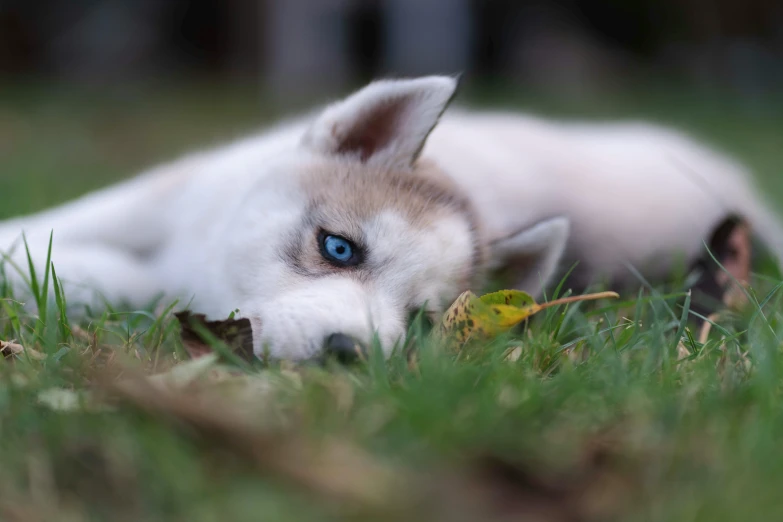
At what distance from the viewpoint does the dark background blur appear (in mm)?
10219

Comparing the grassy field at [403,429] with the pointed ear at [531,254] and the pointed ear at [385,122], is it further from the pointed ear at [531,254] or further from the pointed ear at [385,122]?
the pointed ear at [385,122]

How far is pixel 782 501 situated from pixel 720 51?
11.4m

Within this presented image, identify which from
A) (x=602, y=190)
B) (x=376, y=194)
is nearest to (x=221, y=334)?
(x=376, y=194)

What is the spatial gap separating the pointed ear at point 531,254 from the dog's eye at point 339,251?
1.51ft

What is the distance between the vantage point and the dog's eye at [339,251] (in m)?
2.19

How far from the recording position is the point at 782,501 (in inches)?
46.4

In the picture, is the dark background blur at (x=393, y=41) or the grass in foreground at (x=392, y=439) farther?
the dark background blur at (x=393, y=41)

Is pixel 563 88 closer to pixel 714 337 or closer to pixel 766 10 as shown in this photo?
pixel 766 10

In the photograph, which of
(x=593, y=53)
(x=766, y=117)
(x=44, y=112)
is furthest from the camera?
(x=593, y=53)

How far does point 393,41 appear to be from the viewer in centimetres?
1060

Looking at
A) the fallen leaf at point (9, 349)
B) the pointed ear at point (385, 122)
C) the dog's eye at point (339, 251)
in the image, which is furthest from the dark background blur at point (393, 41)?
the fallen leaf at point (9, 349)

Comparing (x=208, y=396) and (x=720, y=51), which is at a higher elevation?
(x=208, y=396)

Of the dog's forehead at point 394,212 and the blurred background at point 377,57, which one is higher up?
the dog's forehead at point 394,212

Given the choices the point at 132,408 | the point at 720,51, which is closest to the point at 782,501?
the point at 132,408
